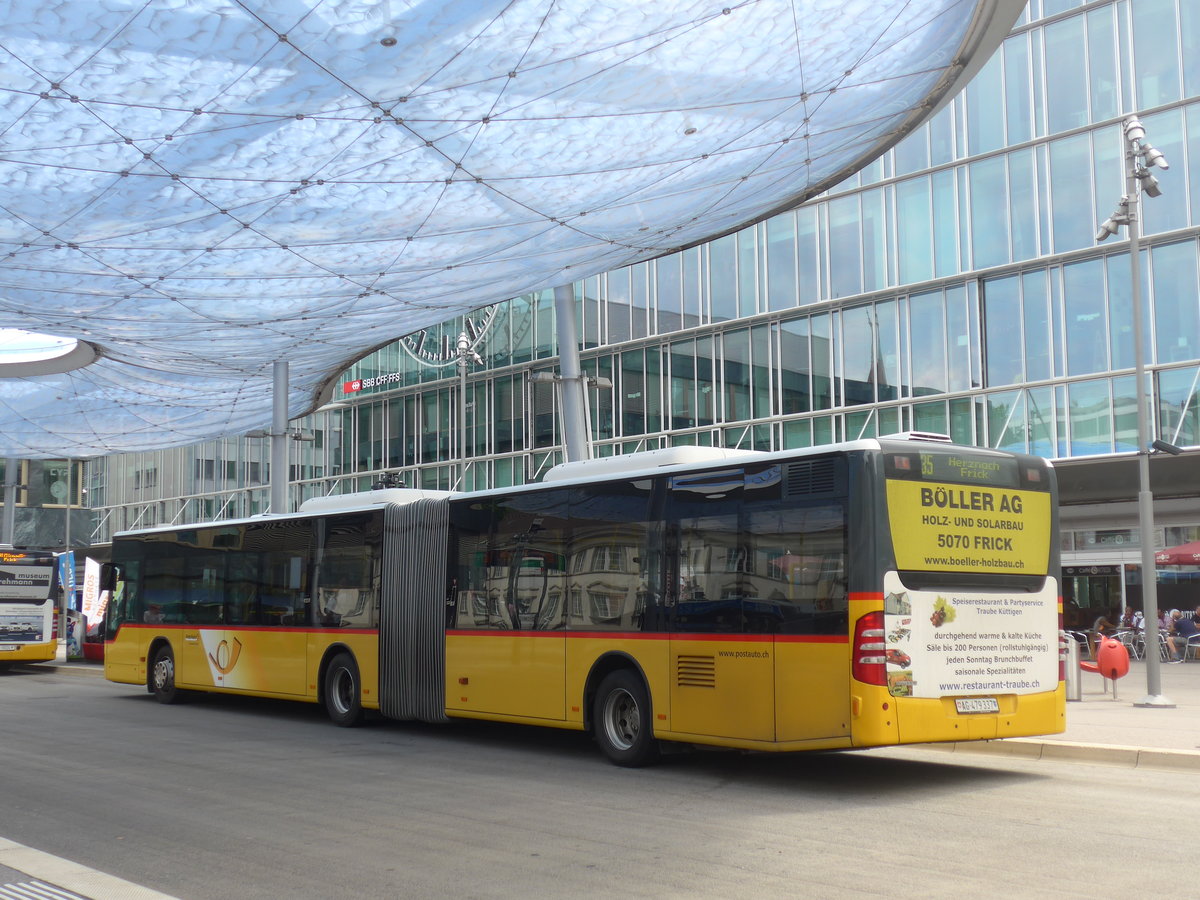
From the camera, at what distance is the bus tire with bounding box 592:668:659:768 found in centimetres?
1292

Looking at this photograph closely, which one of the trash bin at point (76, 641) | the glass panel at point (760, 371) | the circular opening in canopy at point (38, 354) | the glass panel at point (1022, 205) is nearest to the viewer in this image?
the circular opening in canopy at point (38, 354)

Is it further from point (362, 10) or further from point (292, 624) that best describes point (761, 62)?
point (292, 624)

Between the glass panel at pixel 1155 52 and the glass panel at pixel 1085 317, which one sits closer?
the glass panel at pixel 1155 52

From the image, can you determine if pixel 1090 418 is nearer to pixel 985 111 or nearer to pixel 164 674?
pixel 985 111

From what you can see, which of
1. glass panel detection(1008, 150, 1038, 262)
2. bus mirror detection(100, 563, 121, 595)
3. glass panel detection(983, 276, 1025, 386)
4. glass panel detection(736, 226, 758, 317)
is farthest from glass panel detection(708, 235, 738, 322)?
bus mirror detection(100, 563, 121, 595)

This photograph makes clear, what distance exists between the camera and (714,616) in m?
12.3

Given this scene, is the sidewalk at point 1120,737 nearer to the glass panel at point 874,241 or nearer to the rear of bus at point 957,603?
the rear of bus at point 957,603

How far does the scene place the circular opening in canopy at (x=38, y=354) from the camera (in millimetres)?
33281

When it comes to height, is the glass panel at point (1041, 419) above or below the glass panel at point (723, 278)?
below

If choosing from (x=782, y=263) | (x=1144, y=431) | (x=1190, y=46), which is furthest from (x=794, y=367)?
(x=1144, y=431)

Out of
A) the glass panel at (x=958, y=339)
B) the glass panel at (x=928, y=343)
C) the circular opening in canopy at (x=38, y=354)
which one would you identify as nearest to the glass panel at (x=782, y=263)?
the glass panel at (x=928, y=343)

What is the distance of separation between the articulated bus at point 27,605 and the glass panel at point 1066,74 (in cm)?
2798

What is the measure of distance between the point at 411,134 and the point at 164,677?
36.0 feet

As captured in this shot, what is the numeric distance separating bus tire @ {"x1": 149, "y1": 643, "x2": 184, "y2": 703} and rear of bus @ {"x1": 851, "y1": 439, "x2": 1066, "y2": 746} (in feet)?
48.8
